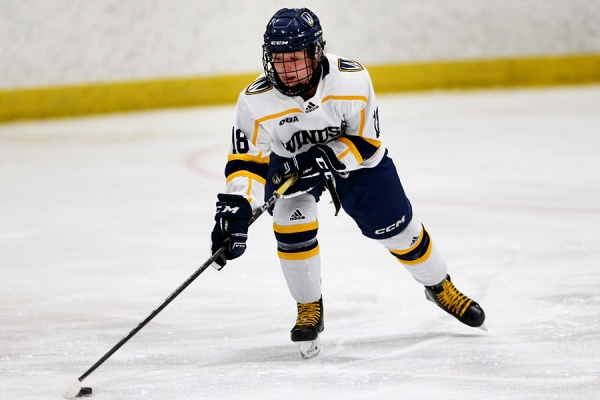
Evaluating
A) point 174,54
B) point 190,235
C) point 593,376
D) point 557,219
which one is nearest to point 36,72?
point 174,54

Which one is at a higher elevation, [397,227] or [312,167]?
[312,167]

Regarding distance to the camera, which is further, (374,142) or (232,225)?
(374,142)

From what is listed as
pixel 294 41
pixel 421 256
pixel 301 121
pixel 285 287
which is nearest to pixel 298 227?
pixel 301 121

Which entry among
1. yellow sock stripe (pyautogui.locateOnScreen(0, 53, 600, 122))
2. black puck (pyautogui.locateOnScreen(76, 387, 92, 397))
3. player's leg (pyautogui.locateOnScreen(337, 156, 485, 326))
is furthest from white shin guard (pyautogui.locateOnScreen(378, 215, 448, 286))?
yellow sock stripe (pyautogui.locateOnScreen(0, 53, 600, 122))

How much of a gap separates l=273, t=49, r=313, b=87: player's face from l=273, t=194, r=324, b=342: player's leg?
343mm

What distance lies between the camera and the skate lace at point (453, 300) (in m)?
2.36

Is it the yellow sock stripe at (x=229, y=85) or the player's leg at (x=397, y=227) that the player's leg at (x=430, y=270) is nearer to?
the player's leg at (x=397, y=227)

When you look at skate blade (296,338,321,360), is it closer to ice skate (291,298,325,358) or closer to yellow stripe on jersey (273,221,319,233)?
ice skate (291,298,325,358)

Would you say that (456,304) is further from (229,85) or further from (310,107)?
(229,85)

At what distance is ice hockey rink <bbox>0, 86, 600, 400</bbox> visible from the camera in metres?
2.04

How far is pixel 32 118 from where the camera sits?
7016 mm

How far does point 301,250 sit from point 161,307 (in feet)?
1.38

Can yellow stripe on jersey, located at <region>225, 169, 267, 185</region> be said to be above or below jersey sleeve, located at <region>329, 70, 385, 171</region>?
below

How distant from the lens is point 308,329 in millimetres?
2193
